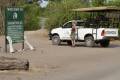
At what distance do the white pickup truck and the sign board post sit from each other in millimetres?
6624

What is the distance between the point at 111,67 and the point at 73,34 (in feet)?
38.1

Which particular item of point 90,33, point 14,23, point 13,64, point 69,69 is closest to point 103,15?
point 90,33

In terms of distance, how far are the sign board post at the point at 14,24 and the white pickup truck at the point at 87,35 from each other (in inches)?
261

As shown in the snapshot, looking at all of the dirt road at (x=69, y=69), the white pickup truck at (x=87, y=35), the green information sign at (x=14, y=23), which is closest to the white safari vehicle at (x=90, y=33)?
the white pickup truck at (x=87, y=35)

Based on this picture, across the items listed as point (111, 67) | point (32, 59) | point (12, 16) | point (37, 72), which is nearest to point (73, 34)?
point (12, 16)

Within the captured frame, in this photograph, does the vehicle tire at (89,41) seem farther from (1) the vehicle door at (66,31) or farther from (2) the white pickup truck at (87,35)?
(1) the vehicle door at (66,31)

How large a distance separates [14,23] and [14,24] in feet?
0.18

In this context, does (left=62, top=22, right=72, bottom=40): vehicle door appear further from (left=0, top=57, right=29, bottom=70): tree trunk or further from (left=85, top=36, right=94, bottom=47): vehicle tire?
(left=0, top=57, right=29, bottom=70): tree trunk

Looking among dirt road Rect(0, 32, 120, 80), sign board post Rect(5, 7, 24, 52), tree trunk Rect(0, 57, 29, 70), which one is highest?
sign board post Rect(5, 7, 24, 52)

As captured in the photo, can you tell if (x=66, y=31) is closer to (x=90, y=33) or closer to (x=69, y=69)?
(x=90, y=33)

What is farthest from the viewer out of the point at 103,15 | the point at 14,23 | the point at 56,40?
the point at 103,15

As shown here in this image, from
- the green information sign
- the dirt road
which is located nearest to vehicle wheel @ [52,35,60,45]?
the green information sign

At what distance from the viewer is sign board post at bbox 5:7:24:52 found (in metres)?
24.2

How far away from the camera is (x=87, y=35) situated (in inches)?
1196
